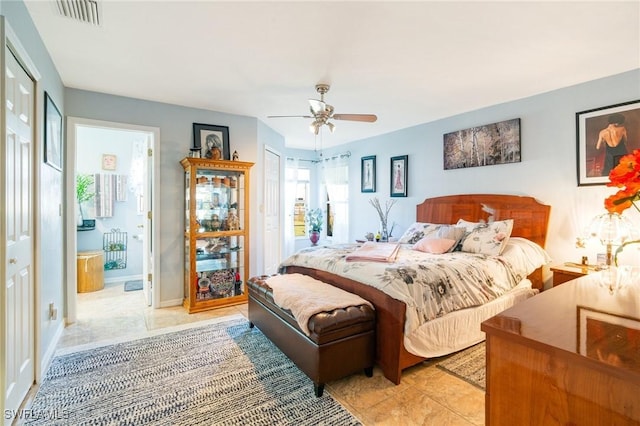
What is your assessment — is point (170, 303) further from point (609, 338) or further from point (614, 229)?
point (614, 229)


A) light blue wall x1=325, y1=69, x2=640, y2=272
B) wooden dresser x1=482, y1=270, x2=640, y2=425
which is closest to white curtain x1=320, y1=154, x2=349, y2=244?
light blue wall x1=325, y1=69, x2=640, y2=272

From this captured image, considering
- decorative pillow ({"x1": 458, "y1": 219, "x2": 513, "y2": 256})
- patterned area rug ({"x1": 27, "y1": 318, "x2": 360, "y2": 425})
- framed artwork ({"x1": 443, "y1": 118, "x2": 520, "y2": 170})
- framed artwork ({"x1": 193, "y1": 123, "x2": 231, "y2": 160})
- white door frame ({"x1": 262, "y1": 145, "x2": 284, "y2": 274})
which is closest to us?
patterned area rug ({"x1": 27, "y1": 318, "x2": 360, "y2": 425})

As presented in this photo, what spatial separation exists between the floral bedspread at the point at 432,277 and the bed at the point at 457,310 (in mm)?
39

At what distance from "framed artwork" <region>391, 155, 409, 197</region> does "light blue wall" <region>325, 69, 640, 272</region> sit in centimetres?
19

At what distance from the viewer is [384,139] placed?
17.5 ft

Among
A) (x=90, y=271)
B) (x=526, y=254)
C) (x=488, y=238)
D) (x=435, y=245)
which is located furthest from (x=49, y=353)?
(x=526, y=254)

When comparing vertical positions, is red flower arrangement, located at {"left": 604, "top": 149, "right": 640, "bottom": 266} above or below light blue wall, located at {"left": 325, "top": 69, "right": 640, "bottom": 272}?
below

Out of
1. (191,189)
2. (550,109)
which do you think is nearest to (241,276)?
(191,189)

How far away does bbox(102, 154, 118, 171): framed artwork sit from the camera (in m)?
5.18

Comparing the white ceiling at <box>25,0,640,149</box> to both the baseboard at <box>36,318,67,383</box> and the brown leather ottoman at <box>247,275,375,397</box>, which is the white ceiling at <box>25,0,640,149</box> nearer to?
the brown leather ottoman at <box>247,275,375,397</box>

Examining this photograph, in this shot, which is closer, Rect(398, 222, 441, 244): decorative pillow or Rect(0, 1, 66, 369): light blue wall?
Rect(0, 1, 66, 369): light blue wall

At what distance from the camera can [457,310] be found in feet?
8.30

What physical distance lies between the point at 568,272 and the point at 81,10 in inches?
172

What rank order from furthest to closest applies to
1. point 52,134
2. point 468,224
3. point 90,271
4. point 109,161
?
1. point 109,161
2. point 90,271
3. point 468,224
4. point 52,134
